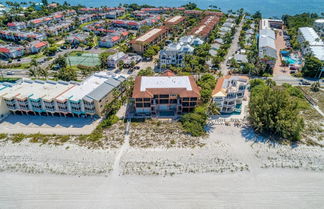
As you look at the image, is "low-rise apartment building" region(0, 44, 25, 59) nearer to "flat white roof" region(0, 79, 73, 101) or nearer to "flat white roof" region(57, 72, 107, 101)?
"flat white roof" region(0, 79, 73, 101)

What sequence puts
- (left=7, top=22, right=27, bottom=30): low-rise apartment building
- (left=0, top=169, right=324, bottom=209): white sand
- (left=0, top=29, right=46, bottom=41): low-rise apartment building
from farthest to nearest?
1. (left=7, top=22, right=27, bottom=30): low-rise apartment building
2. (left=0, top=29, right=46, bottom=41): low-rise apartment building
3. (left=0, top=169, right=324, bottom=209): white sand

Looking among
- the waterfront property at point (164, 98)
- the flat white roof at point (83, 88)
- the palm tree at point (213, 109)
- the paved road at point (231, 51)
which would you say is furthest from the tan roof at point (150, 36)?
the palm tree at point (213, 109)

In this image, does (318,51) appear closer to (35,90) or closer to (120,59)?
(120,59)

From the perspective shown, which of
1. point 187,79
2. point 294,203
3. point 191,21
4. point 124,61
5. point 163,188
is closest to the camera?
point 294,203

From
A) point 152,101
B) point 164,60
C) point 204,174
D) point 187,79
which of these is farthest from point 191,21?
point 204,174

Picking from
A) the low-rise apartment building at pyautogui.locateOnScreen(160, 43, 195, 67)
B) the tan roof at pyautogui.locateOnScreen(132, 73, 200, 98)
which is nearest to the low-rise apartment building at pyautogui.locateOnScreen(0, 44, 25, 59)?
the low-rise apartment building at pyautogui.locateOnScreen(160, 43, 195, 67)

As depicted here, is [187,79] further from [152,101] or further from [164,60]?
[164,60]

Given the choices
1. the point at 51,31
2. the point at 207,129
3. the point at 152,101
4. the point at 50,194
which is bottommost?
the point at 50,194
